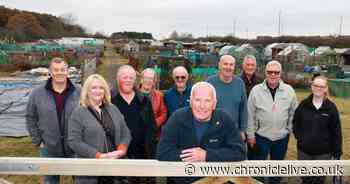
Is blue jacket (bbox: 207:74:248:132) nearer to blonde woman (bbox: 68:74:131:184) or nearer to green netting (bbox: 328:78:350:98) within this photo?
blonde woman (bbox: 68:74:131:184)

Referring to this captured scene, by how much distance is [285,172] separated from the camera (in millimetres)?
2496

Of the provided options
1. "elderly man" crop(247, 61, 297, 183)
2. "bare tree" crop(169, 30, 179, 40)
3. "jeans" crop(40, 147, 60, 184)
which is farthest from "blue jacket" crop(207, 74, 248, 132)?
"bare tree" crop(169, 30, 179, 40)

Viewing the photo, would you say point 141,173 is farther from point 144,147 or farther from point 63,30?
Result: point 63,30

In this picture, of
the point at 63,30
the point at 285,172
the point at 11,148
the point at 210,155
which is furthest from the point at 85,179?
the point at 63,30

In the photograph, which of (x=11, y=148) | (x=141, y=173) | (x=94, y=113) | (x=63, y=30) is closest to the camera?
(x=141, y=173)

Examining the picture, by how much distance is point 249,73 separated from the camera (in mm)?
4410

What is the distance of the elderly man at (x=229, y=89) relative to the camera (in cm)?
394

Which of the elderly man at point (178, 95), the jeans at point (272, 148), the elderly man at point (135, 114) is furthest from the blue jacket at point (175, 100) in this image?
the jeans at point (272, 148)

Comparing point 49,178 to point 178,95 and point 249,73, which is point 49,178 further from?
point 249,73

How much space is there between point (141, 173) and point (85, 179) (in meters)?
0.80

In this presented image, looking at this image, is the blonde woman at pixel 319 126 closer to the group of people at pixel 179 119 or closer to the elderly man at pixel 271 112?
the group of people at pixel 179 119

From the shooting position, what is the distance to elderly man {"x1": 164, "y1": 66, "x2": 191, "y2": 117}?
4117mm

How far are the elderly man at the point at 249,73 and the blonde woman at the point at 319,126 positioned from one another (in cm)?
63

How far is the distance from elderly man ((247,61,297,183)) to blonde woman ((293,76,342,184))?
0.16 m
